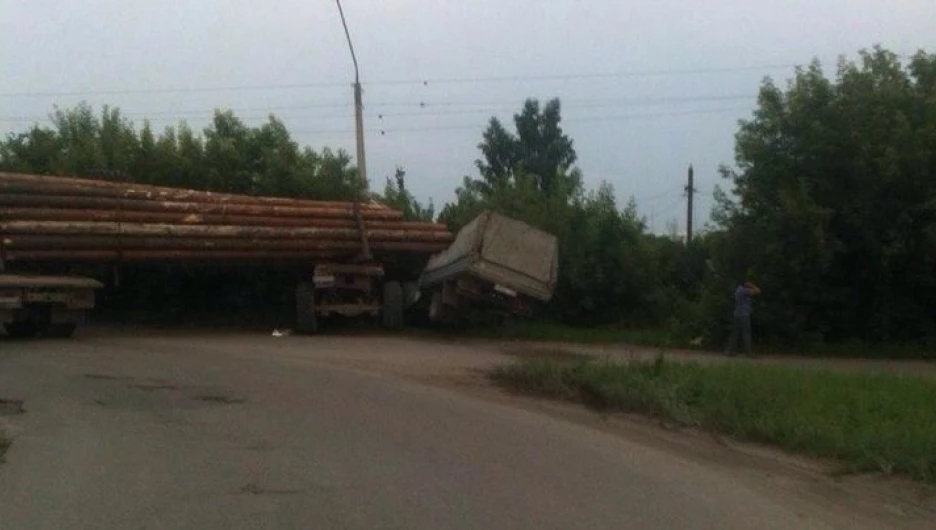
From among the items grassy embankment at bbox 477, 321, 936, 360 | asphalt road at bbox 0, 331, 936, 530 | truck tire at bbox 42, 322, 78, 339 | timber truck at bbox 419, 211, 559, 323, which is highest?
timber truck at bbox 419, 211, 559, 323

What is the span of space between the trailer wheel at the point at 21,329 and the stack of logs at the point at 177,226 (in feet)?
5.17

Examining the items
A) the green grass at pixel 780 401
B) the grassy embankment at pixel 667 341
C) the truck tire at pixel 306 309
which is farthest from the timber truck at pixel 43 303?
the green grass at pixel 780 401

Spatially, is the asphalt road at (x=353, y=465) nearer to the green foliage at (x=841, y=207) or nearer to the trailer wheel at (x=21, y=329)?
the trailer wheel at (x=21, y=329)

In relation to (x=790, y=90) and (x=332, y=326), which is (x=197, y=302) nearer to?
(x=332, y=326)

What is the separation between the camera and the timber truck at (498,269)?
25.4 meters

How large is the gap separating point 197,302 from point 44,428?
18330 mm

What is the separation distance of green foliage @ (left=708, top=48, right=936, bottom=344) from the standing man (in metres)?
1.17

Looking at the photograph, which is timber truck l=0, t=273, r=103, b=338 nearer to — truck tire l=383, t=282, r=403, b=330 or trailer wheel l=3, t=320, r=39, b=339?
trailer wheel l=3, t=320, r=39, b=339

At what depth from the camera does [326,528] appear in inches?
348

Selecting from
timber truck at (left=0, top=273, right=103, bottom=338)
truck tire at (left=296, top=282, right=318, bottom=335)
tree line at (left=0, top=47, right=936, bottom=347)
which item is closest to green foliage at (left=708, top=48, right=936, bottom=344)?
tree line at (left=0, top=47, right=936, bottom=347)

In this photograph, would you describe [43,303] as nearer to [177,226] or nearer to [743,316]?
[177,226]

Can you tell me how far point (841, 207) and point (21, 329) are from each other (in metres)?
15.8

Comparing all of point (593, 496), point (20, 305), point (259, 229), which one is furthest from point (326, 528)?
point (259, 229)

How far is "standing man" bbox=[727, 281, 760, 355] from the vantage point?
24.9 metres
